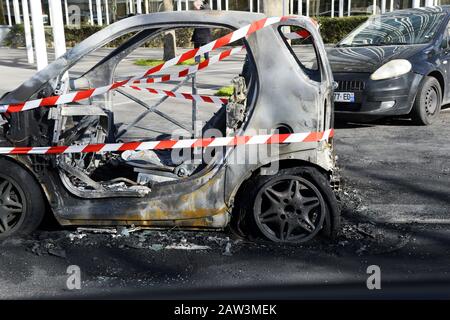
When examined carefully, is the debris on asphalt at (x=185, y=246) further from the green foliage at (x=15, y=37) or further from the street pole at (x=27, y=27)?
the green foliage at (x=15, y=37)

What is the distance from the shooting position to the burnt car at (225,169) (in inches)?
154

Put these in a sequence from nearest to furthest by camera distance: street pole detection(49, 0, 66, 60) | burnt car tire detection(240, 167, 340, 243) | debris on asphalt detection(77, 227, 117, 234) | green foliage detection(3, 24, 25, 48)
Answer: burnt car tire detection(240, 167, 340, 243)
debris on asphalt detection(77, 227, 117, 234)
street pole detection(49, 0, 66, 60)
green foliage detection(3, 24, 25, 48)

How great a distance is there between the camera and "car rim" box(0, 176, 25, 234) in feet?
13.4

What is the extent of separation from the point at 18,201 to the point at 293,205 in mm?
2032

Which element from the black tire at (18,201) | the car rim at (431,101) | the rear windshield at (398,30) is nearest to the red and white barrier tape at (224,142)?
the black tire at (18,201)

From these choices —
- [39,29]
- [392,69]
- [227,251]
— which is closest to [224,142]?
[227,251]

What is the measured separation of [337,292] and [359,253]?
61cm

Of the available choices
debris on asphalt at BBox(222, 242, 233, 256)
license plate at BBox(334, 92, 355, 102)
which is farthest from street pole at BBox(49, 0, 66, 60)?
debris on asphalt at BBox(222, 242, 233, 256)

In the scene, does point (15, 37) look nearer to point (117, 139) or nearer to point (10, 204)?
point (117, 139)

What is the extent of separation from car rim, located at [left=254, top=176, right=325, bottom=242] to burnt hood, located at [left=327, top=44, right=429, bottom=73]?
4.50 metres

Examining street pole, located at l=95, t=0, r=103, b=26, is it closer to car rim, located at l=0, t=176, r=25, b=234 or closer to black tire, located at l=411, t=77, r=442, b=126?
black tire, located at l=411, t=77, r=442, b=126
